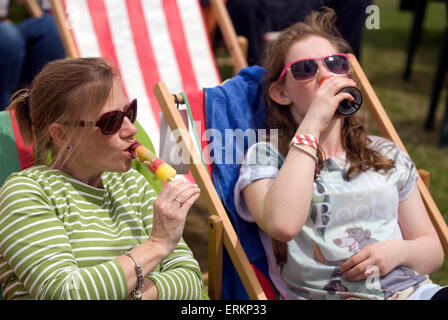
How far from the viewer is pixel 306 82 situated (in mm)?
1755

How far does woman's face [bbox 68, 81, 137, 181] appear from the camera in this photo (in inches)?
57.4

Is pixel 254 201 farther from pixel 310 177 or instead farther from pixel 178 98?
pixel 178 98

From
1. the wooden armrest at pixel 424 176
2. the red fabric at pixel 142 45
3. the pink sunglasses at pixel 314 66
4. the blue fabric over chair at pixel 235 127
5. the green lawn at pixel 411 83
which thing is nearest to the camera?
the pink sunglasses at pixel 314 66

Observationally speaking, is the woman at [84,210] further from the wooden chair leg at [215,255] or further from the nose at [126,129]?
the wooden chair leg at [215,255]

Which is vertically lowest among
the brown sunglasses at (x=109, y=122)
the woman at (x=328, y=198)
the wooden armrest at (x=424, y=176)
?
the wooden armrest at (x=424, y=176)

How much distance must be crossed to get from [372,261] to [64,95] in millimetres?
1030

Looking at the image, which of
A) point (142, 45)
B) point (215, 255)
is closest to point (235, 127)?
point (215, 255)

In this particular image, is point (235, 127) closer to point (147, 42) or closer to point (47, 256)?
point (47, 256)

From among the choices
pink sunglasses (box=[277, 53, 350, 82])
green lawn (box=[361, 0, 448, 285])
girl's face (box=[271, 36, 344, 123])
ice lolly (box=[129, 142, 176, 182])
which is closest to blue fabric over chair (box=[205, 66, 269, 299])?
girl's face (box=[271, 36, 344, 123])

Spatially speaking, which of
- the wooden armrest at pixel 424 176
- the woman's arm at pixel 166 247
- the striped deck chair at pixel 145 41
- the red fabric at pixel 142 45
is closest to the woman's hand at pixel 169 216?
the woman's arm at pixel 166 247

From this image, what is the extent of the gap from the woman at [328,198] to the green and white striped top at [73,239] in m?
0.33

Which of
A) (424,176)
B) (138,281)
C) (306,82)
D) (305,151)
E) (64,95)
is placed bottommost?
(424,176)

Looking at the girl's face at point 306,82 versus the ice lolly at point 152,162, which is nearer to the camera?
the ice lolly at point 152,162

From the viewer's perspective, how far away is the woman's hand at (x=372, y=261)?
5.33ft
